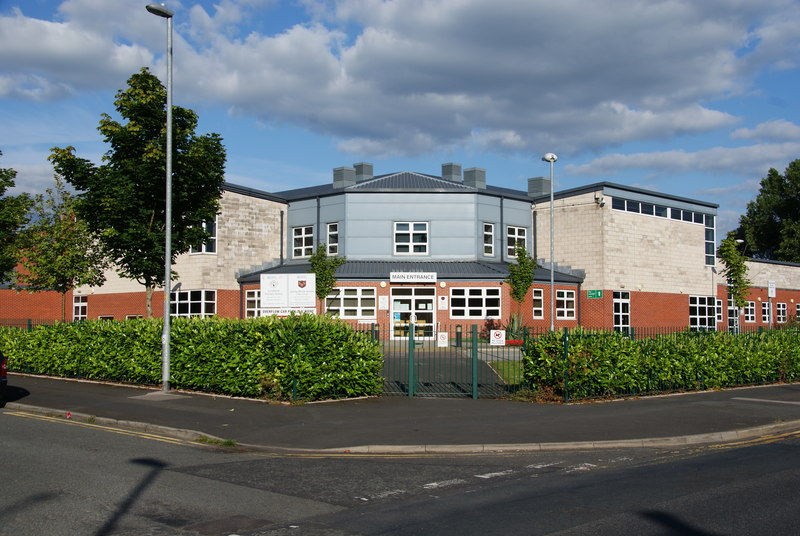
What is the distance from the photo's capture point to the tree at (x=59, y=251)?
29797 mm

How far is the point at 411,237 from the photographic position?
1551 inches

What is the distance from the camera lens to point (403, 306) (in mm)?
37000

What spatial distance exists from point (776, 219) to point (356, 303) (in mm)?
58551

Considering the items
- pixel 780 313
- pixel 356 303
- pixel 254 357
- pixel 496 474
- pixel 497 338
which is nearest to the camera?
pixel 496 474

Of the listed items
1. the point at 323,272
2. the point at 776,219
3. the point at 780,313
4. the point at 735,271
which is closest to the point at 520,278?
the point at 323,272

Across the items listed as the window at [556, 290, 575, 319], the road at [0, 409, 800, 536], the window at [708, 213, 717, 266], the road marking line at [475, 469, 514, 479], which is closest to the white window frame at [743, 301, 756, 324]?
the window at [708, 213, 717, 266]

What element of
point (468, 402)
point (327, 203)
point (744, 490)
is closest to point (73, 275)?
point (327, 203)

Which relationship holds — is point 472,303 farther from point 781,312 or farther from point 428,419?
point 781,312

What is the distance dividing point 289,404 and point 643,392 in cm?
823

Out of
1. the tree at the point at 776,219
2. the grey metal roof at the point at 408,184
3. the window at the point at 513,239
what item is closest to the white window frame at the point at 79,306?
the grey metal roof at the point at 408,184

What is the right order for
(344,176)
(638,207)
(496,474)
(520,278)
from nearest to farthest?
1. (496,474)
2. (520,278)
3. (638,207)
4. (344,176)

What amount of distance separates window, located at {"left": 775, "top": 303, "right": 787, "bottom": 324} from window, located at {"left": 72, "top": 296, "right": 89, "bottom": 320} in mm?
47405

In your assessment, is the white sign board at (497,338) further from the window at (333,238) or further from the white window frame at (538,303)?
the window at (333,238)

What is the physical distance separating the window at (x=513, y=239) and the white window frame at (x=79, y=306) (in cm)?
2640
